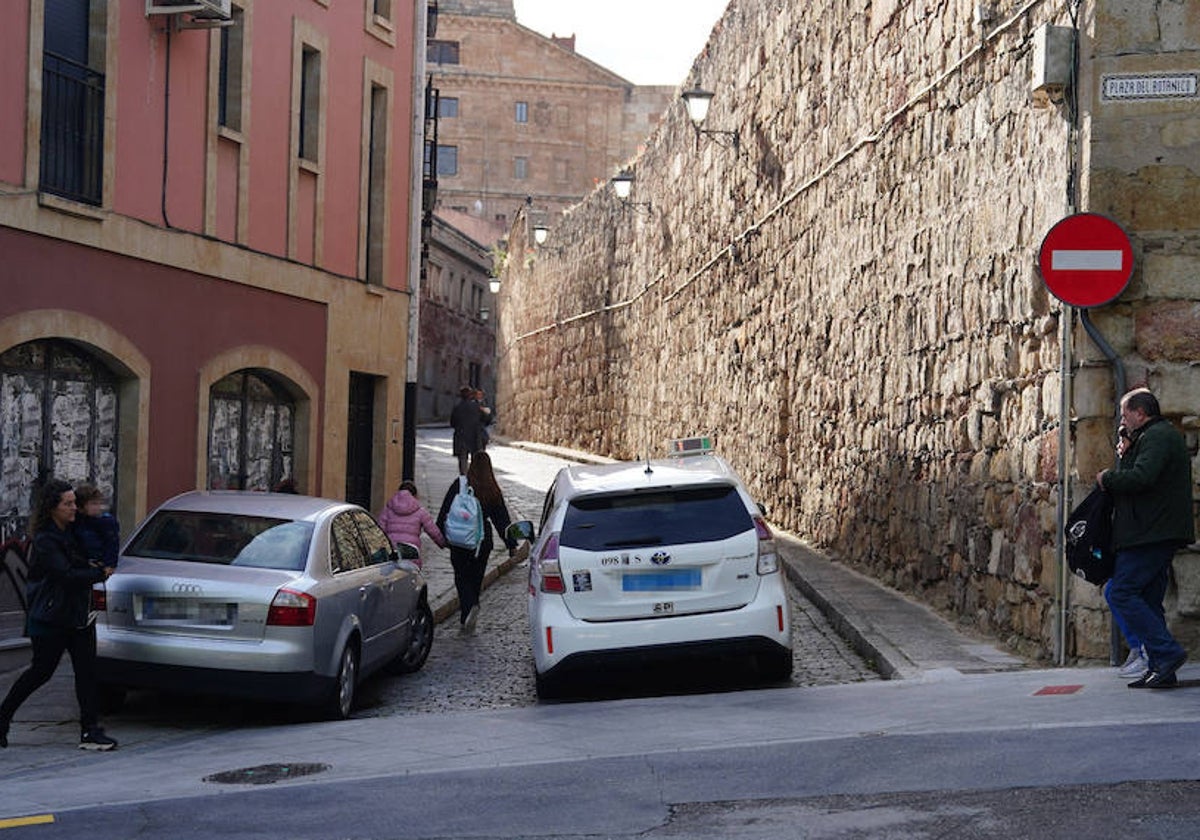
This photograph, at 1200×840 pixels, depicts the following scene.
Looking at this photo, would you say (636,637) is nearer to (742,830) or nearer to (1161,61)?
(742,830)

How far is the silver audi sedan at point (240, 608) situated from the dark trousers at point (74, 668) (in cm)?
40

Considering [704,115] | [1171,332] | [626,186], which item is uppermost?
[626,186]

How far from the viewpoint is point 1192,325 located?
10.3 metres

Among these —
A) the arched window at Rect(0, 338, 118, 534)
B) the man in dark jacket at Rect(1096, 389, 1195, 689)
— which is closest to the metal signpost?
the man in dark jacket at Rect(1096, 389, 1195, 689)

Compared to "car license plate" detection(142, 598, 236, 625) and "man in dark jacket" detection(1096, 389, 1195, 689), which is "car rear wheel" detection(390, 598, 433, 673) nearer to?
"car license plate" detection(142, 598, 236, 625)

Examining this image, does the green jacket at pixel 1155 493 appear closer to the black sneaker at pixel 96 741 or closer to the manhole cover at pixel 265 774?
the manhole cover at pixel 265 774

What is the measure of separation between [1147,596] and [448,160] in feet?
231

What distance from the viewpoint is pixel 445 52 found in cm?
7738

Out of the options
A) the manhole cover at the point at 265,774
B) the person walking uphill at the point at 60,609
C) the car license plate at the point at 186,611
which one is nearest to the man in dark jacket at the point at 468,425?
the car license plate at the point at 186,611

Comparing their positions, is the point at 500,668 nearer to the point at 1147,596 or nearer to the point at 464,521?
the point at 464,521

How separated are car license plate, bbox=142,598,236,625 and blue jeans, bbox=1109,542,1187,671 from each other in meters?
5.08

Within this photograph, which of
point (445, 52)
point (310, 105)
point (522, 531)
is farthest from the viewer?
point (445, 52)

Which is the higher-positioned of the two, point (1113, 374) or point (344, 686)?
point (1113, 374)

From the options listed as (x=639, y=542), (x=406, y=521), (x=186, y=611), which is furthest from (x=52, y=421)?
(x=639, y=542)
